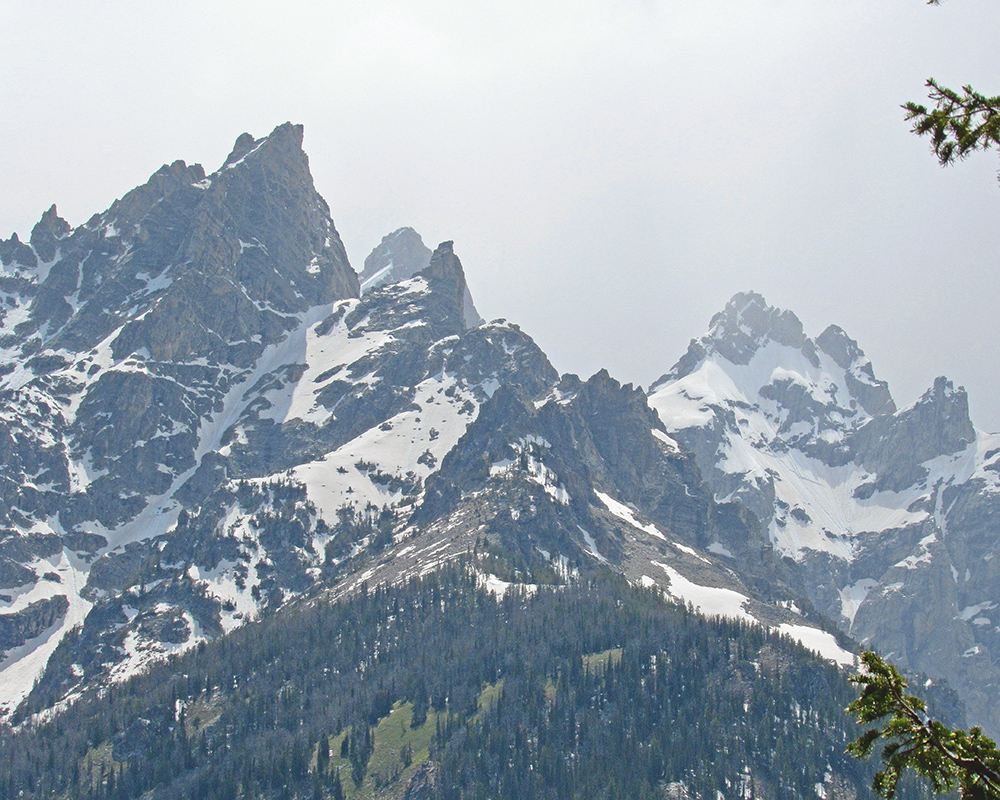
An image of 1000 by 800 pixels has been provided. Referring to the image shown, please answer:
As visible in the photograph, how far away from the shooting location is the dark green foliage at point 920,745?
20.0 metres

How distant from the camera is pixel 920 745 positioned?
2030 centimetres

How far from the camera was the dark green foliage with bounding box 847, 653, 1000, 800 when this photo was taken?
788 inches

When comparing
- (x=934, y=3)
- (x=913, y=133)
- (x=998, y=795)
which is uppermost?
(x=934, y=3)

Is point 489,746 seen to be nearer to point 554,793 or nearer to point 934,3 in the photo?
point 554,793

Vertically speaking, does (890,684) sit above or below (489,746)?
above

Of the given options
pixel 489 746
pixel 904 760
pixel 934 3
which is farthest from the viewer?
pixel 489 746

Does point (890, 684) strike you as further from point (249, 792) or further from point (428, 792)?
point (249, 792)

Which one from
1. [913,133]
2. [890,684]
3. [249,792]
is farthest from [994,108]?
[249,792]

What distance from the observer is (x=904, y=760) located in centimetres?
Result: 1988

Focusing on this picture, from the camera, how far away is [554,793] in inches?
7313

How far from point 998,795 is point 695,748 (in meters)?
186

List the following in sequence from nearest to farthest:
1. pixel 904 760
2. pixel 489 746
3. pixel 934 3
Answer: pixel 904 760 < pixel 934 3 < pixel 489 746

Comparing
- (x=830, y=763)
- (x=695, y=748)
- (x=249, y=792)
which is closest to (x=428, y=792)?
(x=249, y=792)

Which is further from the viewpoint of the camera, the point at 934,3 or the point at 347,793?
the point at 347,793
